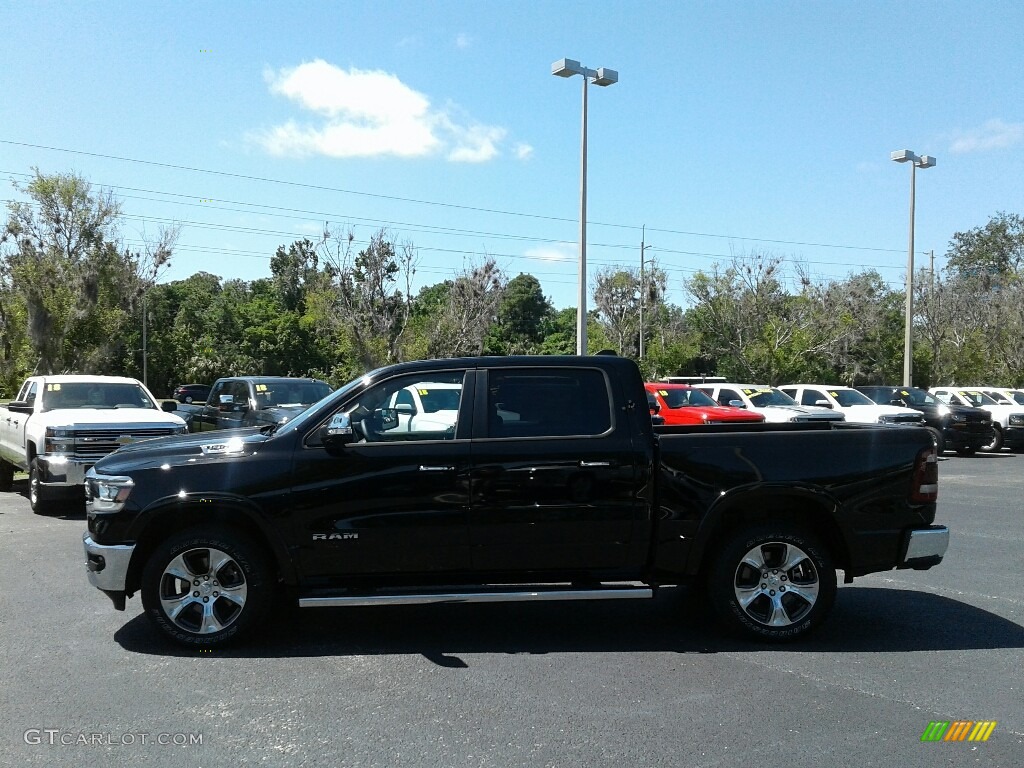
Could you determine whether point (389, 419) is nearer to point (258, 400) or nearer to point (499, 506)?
point (499, 506)

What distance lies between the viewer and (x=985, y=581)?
7.82m

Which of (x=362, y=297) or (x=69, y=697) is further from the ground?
(x=362, y=297)

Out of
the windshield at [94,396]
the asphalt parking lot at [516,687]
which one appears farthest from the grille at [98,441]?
the asphalt parking lot at [516,687]

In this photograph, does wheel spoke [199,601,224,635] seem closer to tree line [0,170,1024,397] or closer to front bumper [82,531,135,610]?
front bumper [82,531,135,610]

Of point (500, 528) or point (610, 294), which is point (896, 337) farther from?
point (500, 528)

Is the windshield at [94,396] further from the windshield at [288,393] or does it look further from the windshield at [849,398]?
the windshield at [849,398]

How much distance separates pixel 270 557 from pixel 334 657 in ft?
2.51

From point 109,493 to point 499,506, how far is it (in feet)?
8.18

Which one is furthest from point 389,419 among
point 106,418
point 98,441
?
point 106,418

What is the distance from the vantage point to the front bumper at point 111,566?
5.62 metres

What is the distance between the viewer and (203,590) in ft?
18.7

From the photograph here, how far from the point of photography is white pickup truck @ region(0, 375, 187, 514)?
11.2 meters

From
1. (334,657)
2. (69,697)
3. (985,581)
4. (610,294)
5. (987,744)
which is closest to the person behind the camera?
(987,744)

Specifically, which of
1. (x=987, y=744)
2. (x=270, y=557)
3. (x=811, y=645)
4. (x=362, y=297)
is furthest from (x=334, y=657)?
(x=362, y=297)
